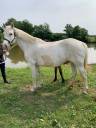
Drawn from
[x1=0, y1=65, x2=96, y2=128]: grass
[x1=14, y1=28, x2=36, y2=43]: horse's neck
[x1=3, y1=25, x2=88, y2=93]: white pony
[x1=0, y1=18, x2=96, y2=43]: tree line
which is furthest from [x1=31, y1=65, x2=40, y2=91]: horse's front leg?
[x1=0, y1=18, x2=96, y2=43]: tree line

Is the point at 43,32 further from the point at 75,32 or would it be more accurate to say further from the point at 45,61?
the point at 45,61

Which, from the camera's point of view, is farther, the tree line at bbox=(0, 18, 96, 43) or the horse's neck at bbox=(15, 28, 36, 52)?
the tree line at bbox=(0, 18, 96, 43)

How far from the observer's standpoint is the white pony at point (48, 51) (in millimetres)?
8344

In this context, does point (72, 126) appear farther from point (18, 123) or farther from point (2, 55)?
point (2, 55)

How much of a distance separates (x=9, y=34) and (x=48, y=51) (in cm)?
111

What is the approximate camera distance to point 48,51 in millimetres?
8609

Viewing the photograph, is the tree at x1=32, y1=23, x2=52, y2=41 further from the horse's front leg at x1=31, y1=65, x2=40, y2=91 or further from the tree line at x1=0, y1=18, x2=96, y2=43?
the horse's front leg at x1=31, y1=65, x2=40, y2=91

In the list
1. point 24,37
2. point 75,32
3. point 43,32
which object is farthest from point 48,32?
point 24,37

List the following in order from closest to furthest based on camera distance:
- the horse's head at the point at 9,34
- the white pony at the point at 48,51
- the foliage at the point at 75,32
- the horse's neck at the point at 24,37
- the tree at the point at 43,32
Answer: the white pony at the point at 48,51 → the horse's head at the point at 9,34 → the horse's neck at the point at 24,37 → the tree at the point at 43,32 → the foliage at the point at 75,32

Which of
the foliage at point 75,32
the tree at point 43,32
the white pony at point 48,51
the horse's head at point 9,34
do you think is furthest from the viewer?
the foliage at point 75,32

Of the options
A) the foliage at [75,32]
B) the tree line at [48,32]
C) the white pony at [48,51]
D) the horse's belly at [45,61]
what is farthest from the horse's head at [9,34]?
the foliage at [75,32]

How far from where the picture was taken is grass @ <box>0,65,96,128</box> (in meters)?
6.33

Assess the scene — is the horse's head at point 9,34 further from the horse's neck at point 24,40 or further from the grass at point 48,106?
the grass at point 48,106

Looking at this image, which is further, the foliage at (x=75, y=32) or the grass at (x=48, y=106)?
the foliage at (x=75, y=32)
